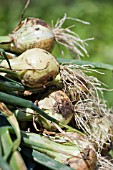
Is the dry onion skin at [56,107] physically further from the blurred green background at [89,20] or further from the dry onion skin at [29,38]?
the blurred green background at [89,20]

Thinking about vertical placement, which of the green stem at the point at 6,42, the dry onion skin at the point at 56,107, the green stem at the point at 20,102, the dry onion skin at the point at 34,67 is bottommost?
the dry onion skin at the point at 56,107

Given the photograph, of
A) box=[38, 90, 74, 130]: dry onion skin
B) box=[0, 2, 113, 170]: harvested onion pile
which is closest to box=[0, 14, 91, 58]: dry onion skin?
box=[0, 2, 113, 170]: harvested onion pile

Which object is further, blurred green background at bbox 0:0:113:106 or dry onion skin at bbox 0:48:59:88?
blurred green background at bbox 0:0:113:106

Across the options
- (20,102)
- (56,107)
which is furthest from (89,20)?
(20,102)

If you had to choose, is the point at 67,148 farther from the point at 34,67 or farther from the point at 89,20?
the point at 89,20

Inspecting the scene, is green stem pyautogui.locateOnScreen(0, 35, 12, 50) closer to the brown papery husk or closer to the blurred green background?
the brown papery husk

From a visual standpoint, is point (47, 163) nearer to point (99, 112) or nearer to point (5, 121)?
point (5, 121)

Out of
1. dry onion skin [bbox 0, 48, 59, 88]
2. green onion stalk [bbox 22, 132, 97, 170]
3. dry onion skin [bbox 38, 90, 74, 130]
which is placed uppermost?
dry onion skin [bbox 0, 48, 59, 88]

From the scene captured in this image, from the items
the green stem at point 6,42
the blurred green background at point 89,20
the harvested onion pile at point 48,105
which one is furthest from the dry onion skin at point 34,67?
the blurred green background at point 89,20
